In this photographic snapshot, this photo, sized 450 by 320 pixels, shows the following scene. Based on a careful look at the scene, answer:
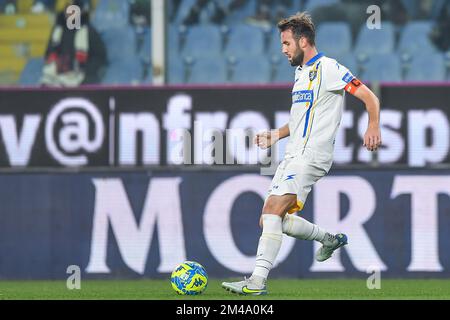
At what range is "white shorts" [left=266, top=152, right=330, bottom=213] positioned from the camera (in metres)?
7.96

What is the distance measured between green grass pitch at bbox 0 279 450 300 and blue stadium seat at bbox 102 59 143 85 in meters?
2.74

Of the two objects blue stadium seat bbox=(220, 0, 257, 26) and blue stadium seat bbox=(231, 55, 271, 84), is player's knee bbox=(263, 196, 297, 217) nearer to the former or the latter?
blue stadium seat bbox=(231, 55, 271, 84)

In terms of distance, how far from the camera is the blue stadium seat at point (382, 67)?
13.4 meters

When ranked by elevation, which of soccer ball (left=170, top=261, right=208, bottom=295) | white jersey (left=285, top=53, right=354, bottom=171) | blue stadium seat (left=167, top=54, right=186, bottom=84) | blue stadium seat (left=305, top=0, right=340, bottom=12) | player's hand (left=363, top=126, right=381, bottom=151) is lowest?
soccer ball (left=170, top=261, right=208, bottom=295)

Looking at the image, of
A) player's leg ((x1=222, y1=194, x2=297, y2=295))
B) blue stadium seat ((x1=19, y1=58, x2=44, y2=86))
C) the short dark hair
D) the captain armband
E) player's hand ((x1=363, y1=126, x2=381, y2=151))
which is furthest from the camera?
blue stadium seat ((x1=19, y1=58, x2=44, y2=86))

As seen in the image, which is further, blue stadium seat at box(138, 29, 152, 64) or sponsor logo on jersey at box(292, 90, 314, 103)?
blue stadium seat at box(138, 29, 152, 64)

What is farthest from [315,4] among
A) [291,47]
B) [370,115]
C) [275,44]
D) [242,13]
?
[370,115]

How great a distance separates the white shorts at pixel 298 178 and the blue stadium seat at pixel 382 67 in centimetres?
549

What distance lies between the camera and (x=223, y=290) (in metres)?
8.98

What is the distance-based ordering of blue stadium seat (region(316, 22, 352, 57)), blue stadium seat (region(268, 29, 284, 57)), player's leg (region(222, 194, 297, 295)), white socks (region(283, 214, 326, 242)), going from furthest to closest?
blue stadium seat (region(268, 29, 284, 57)), blue stadium seat (region(316, 22, 352, 57)), white socks (region(283, 214, 326, 242)), player's leg (region(222, 194, 297, 295))

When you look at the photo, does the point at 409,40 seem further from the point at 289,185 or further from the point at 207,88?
the point at 289,185

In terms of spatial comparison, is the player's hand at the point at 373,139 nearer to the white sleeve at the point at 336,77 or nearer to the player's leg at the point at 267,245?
the white sleeve at the point at 336,77

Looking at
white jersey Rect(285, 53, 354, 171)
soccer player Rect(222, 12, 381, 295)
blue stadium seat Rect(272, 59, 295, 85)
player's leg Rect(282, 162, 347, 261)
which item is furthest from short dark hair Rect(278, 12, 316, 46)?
blue stadium seat Rect(272, 59, 295, 85)
